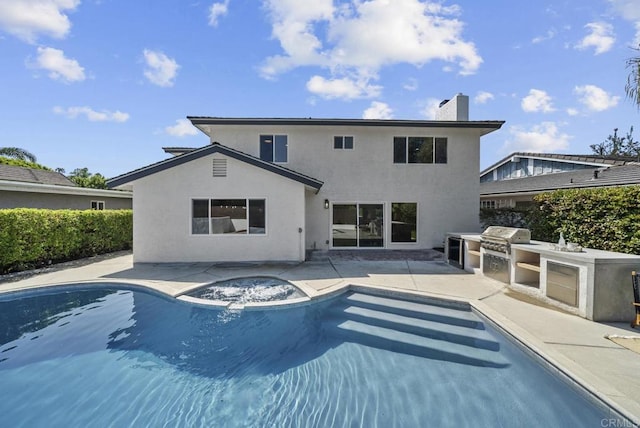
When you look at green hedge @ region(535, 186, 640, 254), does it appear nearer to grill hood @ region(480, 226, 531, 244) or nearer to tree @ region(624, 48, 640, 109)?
grill hood @ region(480, 226, 531, 244)

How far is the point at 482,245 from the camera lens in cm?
951

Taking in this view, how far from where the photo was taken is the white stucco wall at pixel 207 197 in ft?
37.6

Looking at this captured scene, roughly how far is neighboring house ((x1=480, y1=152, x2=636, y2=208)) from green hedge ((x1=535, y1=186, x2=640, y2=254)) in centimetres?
559

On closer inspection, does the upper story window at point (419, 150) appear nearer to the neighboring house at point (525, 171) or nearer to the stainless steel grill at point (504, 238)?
the neighboring house at point (525, 171)

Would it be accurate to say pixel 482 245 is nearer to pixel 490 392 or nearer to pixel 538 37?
pixel 490 392

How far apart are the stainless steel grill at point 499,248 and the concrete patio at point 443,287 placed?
0.35 m

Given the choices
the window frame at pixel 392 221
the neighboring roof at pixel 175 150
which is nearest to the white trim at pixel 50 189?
the neighboring roof at pixel 175 150

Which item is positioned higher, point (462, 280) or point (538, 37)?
point (538, 37)

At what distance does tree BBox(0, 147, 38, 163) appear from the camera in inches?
1513

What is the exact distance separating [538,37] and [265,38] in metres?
12.6

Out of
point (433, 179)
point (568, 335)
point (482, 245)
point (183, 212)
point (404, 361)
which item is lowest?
point (404, 361)

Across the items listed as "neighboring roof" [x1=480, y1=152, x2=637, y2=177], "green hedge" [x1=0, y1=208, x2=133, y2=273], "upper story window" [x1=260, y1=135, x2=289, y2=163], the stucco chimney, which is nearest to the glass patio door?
"upper story window" [x1=260, y1=135, x2=289, y2=163]

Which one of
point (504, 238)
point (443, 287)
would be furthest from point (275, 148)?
point (504, 238)

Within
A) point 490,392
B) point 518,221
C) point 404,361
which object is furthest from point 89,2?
point 518,221
